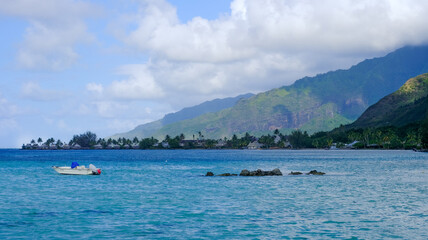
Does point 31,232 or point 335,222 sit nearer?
point 31,232

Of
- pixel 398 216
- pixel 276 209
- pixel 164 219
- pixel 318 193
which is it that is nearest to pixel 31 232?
pixel 164 219

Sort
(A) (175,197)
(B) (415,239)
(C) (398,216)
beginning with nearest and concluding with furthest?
(B) (415,239) < (C) (398,216) < (A) (175,197)

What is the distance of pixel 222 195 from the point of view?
6962 centimetres

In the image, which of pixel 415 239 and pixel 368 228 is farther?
pixel 368 228

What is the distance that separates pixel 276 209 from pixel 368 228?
552 inches

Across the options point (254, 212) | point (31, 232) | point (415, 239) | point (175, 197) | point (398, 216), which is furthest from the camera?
point (175, 197)

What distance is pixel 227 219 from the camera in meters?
48.0

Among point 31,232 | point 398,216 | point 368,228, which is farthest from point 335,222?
point 31,232

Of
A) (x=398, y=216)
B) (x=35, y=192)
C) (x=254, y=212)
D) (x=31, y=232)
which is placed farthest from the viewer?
(x=35, y=192)

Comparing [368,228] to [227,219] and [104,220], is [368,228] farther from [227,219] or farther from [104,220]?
[104,220]

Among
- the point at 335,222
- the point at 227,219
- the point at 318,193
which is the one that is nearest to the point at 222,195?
the point at 318,193

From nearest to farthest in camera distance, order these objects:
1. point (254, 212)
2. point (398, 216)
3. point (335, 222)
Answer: point (335, 222)
point (398, 216)
point (254, 212)

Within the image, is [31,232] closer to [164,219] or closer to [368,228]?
[164,219]

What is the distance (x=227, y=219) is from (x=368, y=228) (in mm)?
13456
